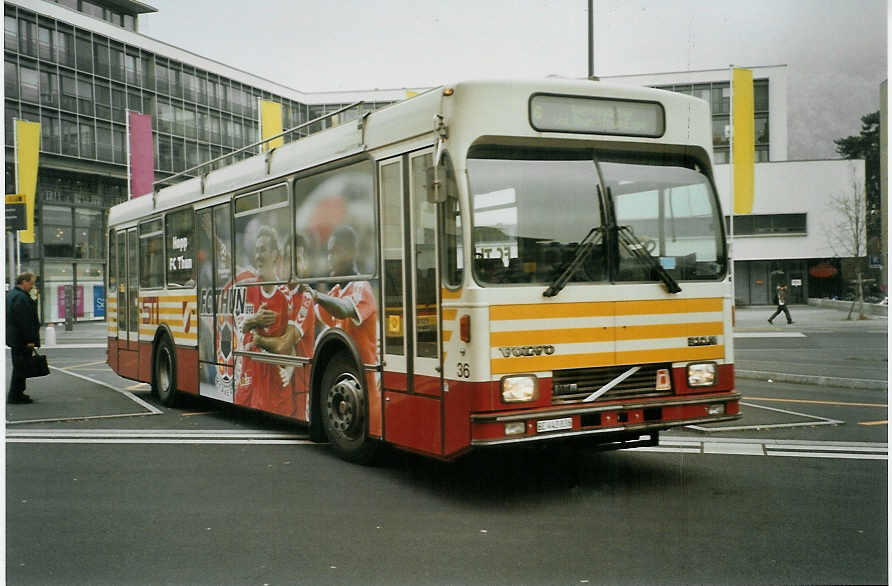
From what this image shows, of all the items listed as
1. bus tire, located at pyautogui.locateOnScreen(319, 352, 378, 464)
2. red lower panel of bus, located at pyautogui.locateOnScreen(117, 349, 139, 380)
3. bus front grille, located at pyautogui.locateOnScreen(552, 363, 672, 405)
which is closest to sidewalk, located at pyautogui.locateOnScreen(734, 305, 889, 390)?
bus front grille, located at pyautogui.locateOnScreen(552, 363, 672, 405)

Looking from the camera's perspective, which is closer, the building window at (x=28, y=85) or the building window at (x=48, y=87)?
the building window at (x=28, y=85)

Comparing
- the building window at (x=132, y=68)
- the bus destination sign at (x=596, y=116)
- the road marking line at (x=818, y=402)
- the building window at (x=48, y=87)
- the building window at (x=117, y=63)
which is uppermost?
the building window at (x=117, y=63)

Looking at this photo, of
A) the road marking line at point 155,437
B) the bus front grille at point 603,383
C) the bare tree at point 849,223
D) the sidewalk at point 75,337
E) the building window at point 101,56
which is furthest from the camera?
the sidewalk at point 75,337

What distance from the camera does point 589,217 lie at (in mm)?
6543

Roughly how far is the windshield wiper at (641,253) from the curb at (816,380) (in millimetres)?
7825

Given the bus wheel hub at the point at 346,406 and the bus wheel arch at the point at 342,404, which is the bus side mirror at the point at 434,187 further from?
the bus wheel hub at the point at 346,406

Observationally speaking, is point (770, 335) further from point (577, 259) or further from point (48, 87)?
point (48, 87)

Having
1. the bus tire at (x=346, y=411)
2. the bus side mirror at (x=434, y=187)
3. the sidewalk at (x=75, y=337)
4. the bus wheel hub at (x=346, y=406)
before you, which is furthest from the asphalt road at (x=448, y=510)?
the sidewalk at (x=75, y=337)

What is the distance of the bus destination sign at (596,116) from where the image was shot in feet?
21.5

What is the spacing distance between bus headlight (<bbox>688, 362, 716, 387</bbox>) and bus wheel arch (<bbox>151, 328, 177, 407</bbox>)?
753 centimetres

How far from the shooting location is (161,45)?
27.1 feet

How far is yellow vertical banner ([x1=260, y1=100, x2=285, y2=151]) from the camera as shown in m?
9.29

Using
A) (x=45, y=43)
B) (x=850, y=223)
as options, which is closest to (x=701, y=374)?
(x=850, y=223)

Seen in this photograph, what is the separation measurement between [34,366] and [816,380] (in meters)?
11.8
